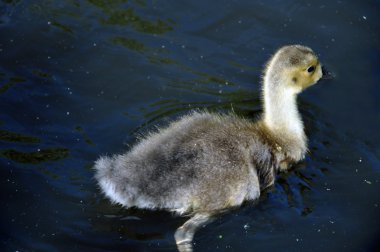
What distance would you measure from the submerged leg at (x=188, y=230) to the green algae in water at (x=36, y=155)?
102cm

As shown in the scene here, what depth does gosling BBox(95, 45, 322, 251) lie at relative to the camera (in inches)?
164

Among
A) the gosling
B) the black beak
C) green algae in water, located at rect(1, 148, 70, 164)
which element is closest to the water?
green algae in water, located at rect(1, 148, 70, 164)

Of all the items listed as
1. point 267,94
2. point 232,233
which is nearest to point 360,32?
point 267,94

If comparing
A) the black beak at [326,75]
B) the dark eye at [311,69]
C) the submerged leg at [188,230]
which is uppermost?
the dark eye at [311,69]

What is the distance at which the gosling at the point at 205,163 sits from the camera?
164 inches

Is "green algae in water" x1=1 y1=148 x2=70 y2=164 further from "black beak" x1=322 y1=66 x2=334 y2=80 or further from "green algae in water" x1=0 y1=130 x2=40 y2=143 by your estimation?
"black beak" x1=322 y1=66 x2=334 y2=80

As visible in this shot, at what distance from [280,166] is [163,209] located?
0.95 m

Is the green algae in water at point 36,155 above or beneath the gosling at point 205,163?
beneath

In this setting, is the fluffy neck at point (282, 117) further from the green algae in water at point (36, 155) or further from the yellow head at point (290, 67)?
the green algae in water at point (36, 155)

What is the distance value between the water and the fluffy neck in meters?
0.15

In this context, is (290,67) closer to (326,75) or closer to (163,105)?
(326,75)

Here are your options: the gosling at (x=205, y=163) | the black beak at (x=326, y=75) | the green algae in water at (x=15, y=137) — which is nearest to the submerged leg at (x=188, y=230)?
the gosling at (x=205, y=163)

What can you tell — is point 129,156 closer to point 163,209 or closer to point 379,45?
point 163,209

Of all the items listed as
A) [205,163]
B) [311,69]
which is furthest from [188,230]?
[311,69]
